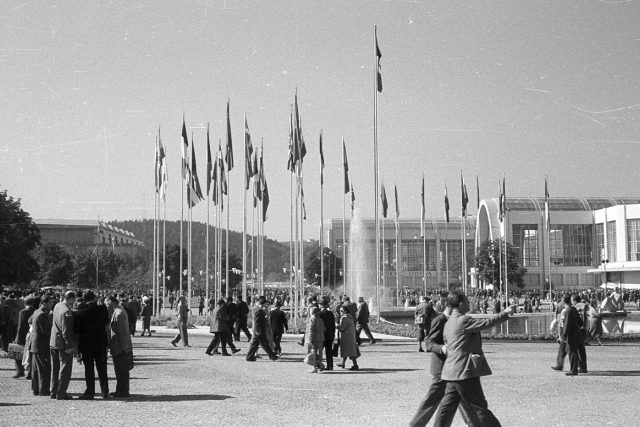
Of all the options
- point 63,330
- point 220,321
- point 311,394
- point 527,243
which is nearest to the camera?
point 63,330

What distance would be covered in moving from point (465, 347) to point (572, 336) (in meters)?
8.08

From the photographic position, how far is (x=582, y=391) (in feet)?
42.8

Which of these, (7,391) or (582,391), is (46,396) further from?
(582,391)

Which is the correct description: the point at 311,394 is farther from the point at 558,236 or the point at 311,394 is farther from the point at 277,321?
the point at 558,236

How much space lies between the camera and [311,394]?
1296 cm

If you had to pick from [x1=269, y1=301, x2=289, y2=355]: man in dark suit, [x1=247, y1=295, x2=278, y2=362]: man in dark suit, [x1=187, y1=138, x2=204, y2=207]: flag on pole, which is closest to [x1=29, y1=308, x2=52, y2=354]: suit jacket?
[x1=247, y1=295, x2=278, y2=362]: man in dark suit

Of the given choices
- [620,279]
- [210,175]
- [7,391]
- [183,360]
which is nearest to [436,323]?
[7,391]

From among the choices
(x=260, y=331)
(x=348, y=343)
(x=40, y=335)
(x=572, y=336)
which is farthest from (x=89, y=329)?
(x=572, y=336)

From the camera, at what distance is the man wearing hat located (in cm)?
1209

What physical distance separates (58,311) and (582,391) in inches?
336

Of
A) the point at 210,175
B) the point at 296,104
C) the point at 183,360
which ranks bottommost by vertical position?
the point at 183,360

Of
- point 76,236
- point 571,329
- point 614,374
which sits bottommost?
point 614,374

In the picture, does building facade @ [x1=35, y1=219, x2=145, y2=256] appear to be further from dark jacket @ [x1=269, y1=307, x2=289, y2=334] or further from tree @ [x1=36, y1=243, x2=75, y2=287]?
dark jacket @ [x1=269, y1=307, x2=289, y2=334]

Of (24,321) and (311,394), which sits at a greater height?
(24,321)
